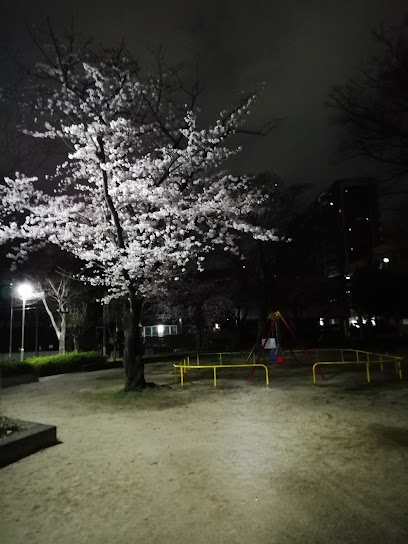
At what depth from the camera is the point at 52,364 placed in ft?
57.9

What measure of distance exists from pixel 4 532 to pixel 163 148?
9.48m

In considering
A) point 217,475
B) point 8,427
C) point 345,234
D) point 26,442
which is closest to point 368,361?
point 217,475

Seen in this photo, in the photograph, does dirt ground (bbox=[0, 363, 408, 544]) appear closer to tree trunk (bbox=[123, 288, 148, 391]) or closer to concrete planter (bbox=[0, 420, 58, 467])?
concrete planter (bbox=[0, 420, 58, 467])

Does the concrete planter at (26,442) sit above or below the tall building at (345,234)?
below

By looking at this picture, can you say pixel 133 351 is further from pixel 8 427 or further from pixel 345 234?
pixel 345 234

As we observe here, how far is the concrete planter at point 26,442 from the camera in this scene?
576cm

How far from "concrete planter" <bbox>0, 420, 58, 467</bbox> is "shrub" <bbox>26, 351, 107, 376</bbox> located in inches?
395

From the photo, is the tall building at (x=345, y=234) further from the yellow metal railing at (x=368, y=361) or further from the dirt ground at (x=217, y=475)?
the dirt ground at (x=217, y=475)

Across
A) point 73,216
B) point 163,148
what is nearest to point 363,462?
point 163,148

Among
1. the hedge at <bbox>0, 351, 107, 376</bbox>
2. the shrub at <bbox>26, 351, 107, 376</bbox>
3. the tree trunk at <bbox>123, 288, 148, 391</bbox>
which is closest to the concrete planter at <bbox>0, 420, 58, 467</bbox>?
the tree trunk at <bbox>123, 288, 148, 391</bbox>

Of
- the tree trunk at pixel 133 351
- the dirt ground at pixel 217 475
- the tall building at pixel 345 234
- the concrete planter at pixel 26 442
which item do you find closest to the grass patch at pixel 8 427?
A: the concrete planter at pixel 26 442

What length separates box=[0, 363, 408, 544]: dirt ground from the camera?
148 inches

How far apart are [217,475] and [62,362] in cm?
1487

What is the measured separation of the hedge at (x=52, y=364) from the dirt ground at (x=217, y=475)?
5452mm
